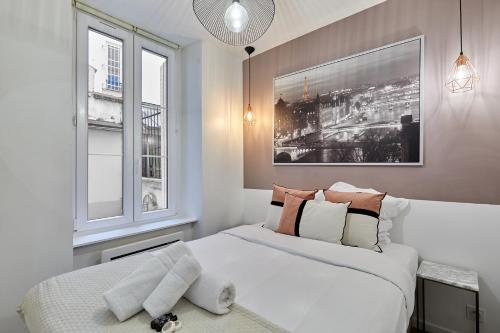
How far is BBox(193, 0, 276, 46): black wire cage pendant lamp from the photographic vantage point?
4.50 feet

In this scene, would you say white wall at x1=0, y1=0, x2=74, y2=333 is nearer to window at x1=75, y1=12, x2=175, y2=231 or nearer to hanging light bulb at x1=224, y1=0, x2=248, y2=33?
window at x1=75, y1=12, x2=175, y2=231

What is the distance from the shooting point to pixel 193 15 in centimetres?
222

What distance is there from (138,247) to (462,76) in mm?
2884

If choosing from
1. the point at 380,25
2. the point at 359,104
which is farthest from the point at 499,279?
the point at 380,25

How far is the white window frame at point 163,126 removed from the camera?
244 centimetres

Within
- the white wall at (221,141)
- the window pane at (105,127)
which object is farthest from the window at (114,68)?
the white wall at (221,141)

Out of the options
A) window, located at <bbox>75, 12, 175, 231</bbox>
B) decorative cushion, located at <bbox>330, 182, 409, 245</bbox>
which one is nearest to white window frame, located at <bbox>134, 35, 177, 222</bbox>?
window, located at <bbox>75, 12, 175, 231</bbox>

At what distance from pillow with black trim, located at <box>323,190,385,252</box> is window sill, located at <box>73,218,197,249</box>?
1.65 m

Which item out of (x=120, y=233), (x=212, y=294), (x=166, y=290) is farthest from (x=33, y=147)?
(x=212, y=294)

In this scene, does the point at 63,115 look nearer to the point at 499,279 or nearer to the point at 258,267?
the point at 258,267

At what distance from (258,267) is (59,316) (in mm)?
949

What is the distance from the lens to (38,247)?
1.60m

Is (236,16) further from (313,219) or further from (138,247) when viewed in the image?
(138,247)

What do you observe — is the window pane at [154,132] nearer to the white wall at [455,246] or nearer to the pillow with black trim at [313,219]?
the pillow with black trim at [313,219]
